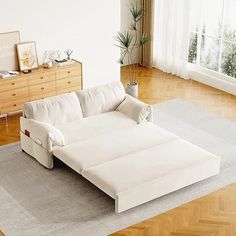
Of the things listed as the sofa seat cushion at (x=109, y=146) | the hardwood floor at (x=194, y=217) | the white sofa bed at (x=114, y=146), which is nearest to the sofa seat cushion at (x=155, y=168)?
the white sofa bed at (x=114, y=146)

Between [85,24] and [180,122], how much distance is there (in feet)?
8.13

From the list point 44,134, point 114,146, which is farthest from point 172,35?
point 44,134

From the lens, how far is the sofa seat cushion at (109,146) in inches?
270

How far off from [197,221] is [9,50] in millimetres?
4420

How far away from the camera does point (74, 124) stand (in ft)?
25.7

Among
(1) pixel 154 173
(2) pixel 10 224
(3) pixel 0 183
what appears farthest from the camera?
(3) pixel 0 183

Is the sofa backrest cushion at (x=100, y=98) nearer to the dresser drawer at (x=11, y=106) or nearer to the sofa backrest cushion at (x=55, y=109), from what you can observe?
the sofa backrest cushion at (x=55, y=109)

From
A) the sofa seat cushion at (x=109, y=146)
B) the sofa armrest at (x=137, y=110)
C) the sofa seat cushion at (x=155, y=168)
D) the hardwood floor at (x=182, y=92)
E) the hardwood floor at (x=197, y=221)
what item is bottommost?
the hardwood floor at (x=197, y=221)

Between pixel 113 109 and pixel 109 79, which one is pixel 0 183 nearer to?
pixel 113 109

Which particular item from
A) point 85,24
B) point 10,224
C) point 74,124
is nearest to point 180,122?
point 74,124

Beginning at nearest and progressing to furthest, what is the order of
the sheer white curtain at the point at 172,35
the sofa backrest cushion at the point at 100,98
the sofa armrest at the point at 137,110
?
the sofa armrest at the point at 137,110, the sofa backrest cushion at the point at 100,98, the sheer white curtain at the point at 172,35

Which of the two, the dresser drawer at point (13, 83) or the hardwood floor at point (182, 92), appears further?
the hardwood floor at point (182, 92)

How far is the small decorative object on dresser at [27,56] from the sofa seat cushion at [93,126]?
166 centimetres

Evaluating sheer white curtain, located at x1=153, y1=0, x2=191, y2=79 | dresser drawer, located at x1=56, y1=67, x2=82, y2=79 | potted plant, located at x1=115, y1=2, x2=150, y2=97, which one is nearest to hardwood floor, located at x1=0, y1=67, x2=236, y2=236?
dresser drawer, located at x1=56, y1=67, x2=82, y2=79
